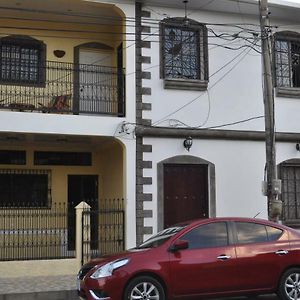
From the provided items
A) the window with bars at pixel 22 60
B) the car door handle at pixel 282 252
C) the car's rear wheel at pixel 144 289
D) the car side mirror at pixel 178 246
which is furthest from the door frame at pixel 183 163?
the car's rear wheel at pixel 144 289

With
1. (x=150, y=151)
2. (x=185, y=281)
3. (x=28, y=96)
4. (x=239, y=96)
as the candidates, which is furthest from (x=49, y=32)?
(x=185, y=281)

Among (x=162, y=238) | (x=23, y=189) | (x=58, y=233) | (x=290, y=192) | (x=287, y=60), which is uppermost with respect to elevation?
(x=287, y=60)

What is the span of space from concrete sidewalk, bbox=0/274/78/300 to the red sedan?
6.85 ft

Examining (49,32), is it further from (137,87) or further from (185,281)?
(185,281)

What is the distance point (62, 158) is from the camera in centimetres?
1702

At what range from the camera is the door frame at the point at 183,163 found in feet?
49.0

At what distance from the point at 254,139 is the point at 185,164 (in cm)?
221

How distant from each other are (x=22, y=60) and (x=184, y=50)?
4.74m

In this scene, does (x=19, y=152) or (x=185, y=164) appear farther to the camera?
(x=19, y=152)

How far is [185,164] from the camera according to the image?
1540cm

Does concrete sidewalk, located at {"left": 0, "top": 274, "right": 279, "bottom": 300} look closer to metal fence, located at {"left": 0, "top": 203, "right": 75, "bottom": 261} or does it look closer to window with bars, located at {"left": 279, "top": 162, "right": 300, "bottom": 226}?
metal fence, located at {"left": 0, "top": 203, "right": 75, "bottom": 261}

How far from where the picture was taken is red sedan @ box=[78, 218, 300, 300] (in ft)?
28.8

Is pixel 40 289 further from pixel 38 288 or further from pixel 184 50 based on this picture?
pixel 184 50

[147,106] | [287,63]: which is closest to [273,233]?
[147,106]
